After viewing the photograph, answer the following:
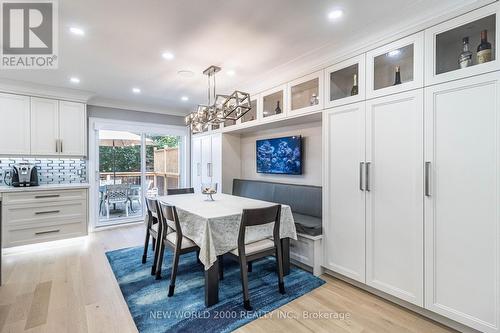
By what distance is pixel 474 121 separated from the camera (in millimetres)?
1797

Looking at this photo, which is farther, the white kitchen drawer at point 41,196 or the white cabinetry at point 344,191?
the white kitchen drawer at point 41,196

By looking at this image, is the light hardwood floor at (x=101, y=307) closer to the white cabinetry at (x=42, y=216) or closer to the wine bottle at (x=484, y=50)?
the white cabinetry at (x=42, y=216)

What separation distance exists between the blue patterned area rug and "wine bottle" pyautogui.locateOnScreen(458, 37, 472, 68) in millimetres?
2369

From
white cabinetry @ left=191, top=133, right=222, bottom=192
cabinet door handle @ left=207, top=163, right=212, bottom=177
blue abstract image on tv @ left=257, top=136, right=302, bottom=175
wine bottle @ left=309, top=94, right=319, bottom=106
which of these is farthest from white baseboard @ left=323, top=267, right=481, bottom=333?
cabinet door handle @ left=207, top=163, right=212, bottom=177

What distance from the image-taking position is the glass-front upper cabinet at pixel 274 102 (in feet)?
11.1

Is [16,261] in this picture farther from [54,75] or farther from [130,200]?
[54,75]

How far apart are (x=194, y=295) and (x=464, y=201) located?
96.5 inches

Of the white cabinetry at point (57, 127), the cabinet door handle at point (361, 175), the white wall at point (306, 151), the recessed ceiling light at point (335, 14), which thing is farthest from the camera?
the white cabinetry at point (57, 127)

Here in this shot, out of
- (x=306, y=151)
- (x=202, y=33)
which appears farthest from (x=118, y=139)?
(x=306, y=151)

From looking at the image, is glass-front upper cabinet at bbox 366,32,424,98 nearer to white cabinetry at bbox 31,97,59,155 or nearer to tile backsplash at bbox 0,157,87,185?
white cabinetry at bbox 31,97,59,155

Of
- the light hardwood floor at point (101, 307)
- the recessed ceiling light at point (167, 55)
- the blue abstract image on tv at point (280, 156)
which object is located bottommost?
→ the light hardwood floor at point (101, 307)

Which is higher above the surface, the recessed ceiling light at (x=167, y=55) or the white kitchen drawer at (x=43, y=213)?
the recessed ceiling light at (x=167, y=55)

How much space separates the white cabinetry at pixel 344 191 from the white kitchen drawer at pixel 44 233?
3968mm

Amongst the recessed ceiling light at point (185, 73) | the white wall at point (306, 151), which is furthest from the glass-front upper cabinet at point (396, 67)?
the recessed ceiling light at point (185, 73)
